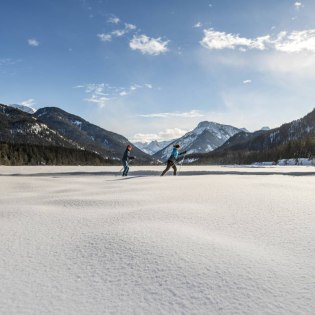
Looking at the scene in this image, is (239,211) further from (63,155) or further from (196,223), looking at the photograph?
(63,155)

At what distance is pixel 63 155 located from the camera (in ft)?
481

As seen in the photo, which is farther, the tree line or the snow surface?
the tree line

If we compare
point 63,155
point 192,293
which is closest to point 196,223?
point 192,293

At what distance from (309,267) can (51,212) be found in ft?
15.3

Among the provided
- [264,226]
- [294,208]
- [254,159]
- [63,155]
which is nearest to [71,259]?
[264,226]

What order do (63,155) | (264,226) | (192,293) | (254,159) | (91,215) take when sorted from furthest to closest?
(254,159) < (63,155) < (91,215) < (264,226) < (192,293)

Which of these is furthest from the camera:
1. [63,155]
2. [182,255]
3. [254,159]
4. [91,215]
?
[254,159]

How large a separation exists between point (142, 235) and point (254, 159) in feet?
521

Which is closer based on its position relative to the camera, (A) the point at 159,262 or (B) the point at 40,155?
(A) the point at 159,262

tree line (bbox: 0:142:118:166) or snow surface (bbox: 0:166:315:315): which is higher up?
tree line (bbox: 0:142:118:166)

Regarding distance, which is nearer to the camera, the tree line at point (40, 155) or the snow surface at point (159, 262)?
the snow surface at point (159, 262)

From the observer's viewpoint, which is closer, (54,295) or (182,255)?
(54,295)

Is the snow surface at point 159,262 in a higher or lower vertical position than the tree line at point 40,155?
lower

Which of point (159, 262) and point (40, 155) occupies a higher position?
point (40, 155)
